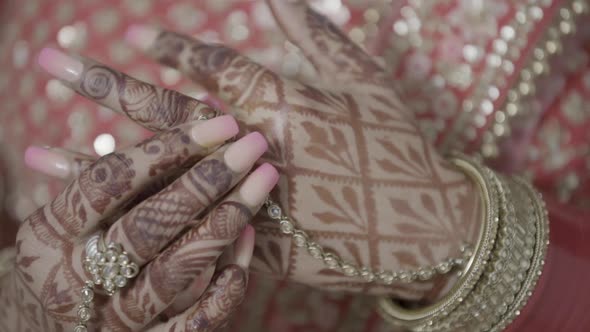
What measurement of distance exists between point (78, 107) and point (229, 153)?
0.28 meters

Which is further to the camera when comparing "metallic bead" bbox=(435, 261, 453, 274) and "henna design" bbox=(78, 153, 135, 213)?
"metallic bead" bbox=(435, 261, 453, 274)

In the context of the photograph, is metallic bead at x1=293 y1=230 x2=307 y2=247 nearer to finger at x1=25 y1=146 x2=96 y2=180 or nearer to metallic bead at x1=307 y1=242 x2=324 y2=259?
metallic bead at x1=307 y1=242 x2=324 y2=259

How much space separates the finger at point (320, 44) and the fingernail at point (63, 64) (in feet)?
0.68

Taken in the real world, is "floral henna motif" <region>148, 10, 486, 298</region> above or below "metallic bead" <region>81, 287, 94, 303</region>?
above

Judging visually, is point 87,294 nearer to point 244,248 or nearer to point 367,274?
point 244,248

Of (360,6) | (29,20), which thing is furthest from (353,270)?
(29,20)

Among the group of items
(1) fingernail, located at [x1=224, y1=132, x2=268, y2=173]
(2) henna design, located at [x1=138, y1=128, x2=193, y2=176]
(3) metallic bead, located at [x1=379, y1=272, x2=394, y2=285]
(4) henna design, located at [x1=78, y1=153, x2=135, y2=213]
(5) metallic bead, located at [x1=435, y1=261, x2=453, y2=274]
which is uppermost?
(1) fingernail, located at [x1=224, y1=132, x2=268, y2=173]

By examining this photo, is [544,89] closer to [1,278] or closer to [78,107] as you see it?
[78,107]

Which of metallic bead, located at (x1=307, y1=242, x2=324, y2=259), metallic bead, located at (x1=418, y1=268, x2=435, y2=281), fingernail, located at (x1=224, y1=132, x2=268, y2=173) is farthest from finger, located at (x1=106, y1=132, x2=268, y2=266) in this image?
metallic bead, located at (x1=418, y1=268, x2=435, y2=281)

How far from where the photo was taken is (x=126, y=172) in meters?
0.50

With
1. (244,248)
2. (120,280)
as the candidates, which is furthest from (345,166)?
(120,280)

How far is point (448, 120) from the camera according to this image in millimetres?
739

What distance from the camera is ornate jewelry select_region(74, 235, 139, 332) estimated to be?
49cm

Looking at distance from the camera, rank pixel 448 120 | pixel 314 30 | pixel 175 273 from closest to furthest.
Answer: pixel 175 273
pixel 314 30
pixel 448 120
